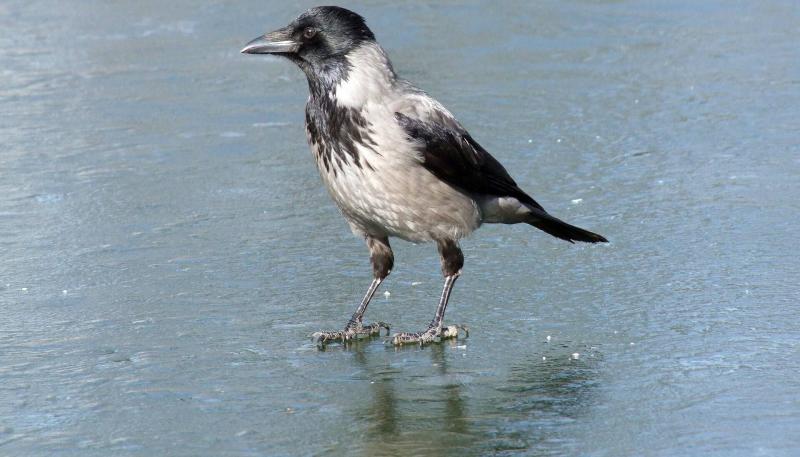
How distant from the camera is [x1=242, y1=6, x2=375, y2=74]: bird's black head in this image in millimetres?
5883

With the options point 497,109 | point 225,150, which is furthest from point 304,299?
point 497,109

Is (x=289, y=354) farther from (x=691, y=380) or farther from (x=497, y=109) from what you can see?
(x=497, y=109)

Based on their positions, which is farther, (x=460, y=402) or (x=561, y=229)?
(x=561, y=229)

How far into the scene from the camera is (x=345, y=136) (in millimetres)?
5676

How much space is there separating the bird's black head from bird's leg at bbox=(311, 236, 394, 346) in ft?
2.78

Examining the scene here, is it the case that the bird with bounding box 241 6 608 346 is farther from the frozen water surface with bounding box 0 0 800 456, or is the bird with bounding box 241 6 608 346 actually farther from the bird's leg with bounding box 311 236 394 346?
the frozen water surface with bounding box 0 0 800 456

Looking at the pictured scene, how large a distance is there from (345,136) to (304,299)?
0.87 metres

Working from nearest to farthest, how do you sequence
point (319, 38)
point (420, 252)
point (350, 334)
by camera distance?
point (350, 334) < point (319, 38) < point (420, 252)

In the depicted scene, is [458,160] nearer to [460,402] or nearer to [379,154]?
[379,154]

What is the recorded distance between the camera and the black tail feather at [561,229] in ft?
20.6

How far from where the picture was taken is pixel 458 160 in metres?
5.96

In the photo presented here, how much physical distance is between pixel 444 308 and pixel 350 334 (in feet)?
1.39

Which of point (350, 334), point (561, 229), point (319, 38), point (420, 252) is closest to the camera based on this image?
point (350, 334)

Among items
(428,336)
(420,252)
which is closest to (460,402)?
(428,336)
